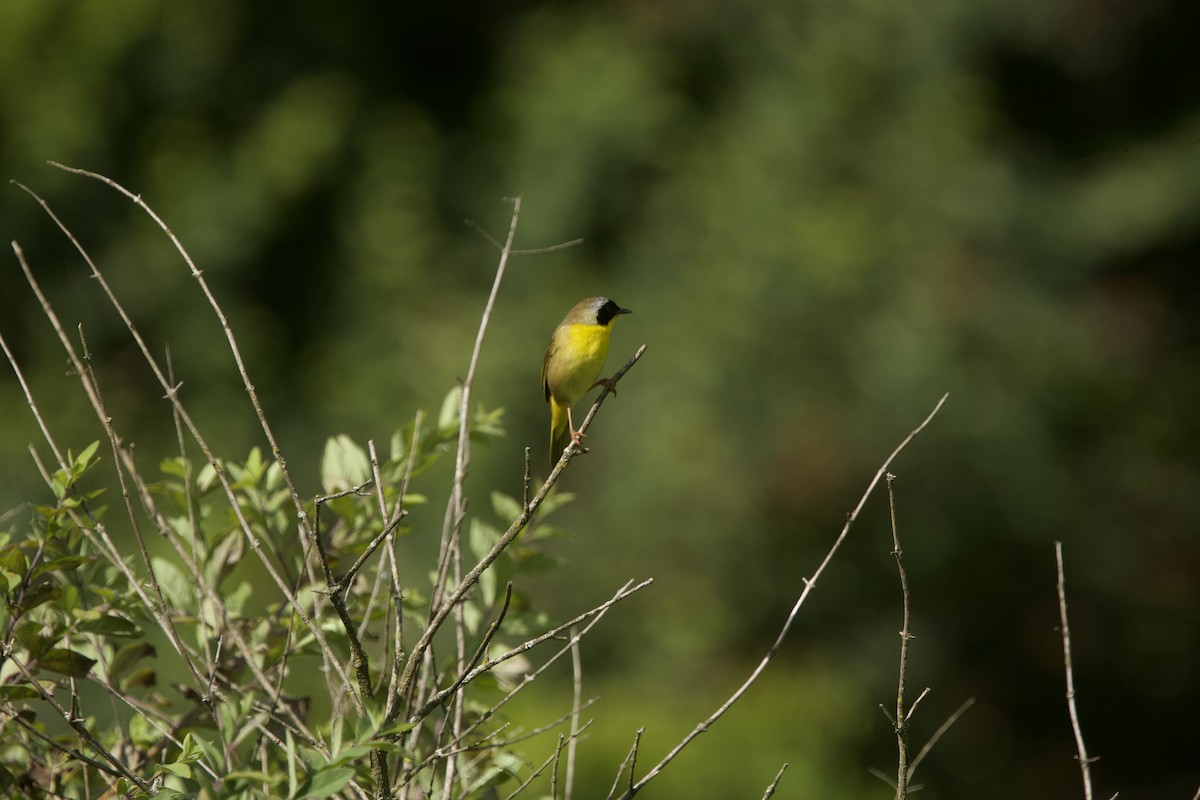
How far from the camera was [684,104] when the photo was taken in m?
13.3

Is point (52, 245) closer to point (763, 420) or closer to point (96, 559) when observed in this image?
point (763, 420)

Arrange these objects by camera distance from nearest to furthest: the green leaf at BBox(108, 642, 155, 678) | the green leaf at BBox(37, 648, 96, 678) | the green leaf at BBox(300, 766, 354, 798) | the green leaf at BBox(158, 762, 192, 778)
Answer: the green leaf at BBox(300, 766, 354, 798)
the green leaf at BBox(158, 762, 192, 778)
the green leaf at BBox(37, 648, 96, 678)
the green leaf at BBox(108, 642, 155, 678)

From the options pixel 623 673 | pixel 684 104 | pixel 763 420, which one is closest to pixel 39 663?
pixel 763 420

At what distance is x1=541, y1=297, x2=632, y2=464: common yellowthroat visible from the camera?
4234mm

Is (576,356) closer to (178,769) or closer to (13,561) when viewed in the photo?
(13,561)

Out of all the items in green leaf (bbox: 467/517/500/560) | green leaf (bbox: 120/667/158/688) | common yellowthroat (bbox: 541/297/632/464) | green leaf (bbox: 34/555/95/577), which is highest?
green leaf (bbox: 34/555/95/577)

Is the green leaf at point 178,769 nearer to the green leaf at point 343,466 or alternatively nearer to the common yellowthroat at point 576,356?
the green leaf at point 343,466

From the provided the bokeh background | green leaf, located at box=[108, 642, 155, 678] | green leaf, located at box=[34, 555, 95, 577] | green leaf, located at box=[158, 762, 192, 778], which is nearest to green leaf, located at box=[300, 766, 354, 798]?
green leaf, located at box=[158, 762, 192, 778]

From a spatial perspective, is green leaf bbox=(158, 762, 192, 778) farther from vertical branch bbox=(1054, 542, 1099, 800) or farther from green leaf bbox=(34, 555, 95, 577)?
vertical branch bbox=(1054, 542, 1099, 800)

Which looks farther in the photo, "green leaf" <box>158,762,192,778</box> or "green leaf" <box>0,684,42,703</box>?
"green leaf" <box>0,684,42,703</box>

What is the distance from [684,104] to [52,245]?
6369 mm

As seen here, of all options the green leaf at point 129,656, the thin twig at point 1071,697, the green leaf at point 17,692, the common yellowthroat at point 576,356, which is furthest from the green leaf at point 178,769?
the common yellowthroat at point 576,356

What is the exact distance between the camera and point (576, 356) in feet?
13.9

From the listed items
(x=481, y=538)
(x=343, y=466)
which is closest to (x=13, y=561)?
(x=343, y=466)
